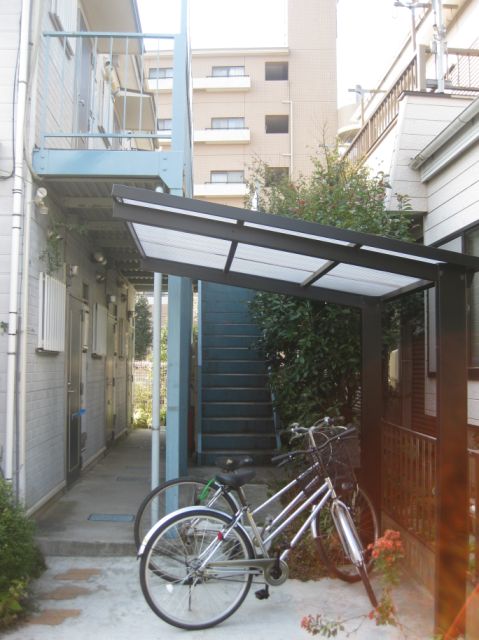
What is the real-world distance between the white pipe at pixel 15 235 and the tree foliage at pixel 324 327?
2597mm

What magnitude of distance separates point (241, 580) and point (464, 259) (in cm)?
231

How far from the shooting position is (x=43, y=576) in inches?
173

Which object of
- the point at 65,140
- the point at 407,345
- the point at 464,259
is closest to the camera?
the point at 464,259

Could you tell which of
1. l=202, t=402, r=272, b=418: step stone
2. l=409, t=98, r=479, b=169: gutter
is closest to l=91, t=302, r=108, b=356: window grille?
l=202, t=402, r=272, b=418: step stone

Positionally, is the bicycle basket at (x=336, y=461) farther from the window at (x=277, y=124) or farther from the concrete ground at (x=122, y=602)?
the window at (x=277, y=124)

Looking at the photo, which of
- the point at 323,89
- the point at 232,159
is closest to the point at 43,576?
the point at 232,159

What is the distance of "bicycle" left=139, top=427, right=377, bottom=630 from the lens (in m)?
3.56

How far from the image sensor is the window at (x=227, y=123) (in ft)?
103

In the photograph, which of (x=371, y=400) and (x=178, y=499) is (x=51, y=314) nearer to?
(x=178, y=499)

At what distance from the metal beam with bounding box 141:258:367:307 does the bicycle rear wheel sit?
1.41 metres

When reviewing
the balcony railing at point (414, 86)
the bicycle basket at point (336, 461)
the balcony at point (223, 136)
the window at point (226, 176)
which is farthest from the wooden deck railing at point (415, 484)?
the balcony at point (223, 136)

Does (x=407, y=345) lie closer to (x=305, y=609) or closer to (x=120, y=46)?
(x=305, y=609)

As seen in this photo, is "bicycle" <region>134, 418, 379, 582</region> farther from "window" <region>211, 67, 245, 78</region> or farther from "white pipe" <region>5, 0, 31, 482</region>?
"window" <region>211, 67, 245, 78</region>

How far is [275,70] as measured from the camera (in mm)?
32219
